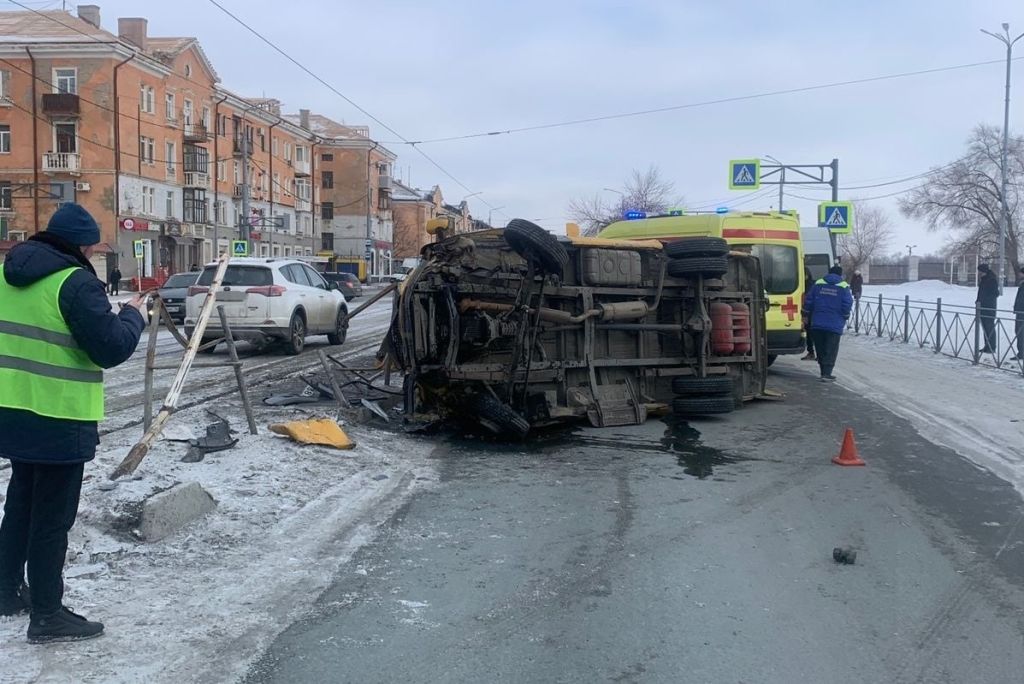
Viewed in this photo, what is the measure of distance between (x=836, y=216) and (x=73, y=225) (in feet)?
94.5

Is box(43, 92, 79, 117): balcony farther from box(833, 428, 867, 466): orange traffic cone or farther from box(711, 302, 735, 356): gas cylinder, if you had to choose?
box(833, 428, 867, 466): orange traffic cone

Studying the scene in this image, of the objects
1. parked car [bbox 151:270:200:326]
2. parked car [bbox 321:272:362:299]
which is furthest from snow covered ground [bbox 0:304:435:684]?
parked car [bbox 321:272:362:299]

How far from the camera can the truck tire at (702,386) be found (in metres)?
10.8

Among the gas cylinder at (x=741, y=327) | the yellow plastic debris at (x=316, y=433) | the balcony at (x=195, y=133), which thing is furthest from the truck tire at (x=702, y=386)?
the balcony at (x=195, y=133)

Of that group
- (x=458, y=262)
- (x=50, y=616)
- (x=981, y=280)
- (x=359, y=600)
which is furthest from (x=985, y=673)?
(x=981, y=280)

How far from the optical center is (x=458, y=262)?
959 cm

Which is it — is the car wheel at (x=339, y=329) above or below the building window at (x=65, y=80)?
below

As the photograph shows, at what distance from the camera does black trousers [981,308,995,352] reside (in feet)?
57.8

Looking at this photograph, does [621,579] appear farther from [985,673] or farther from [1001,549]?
[1001,549]

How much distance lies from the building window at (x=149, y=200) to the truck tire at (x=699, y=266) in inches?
1966

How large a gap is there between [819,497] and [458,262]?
13.7ft

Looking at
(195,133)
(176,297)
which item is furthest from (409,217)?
(176,297)

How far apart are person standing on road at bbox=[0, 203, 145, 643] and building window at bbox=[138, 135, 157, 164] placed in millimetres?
54208

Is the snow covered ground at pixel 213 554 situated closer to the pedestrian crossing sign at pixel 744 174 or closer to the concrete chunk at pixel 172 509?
the concrete chunk at pixel 172 509
